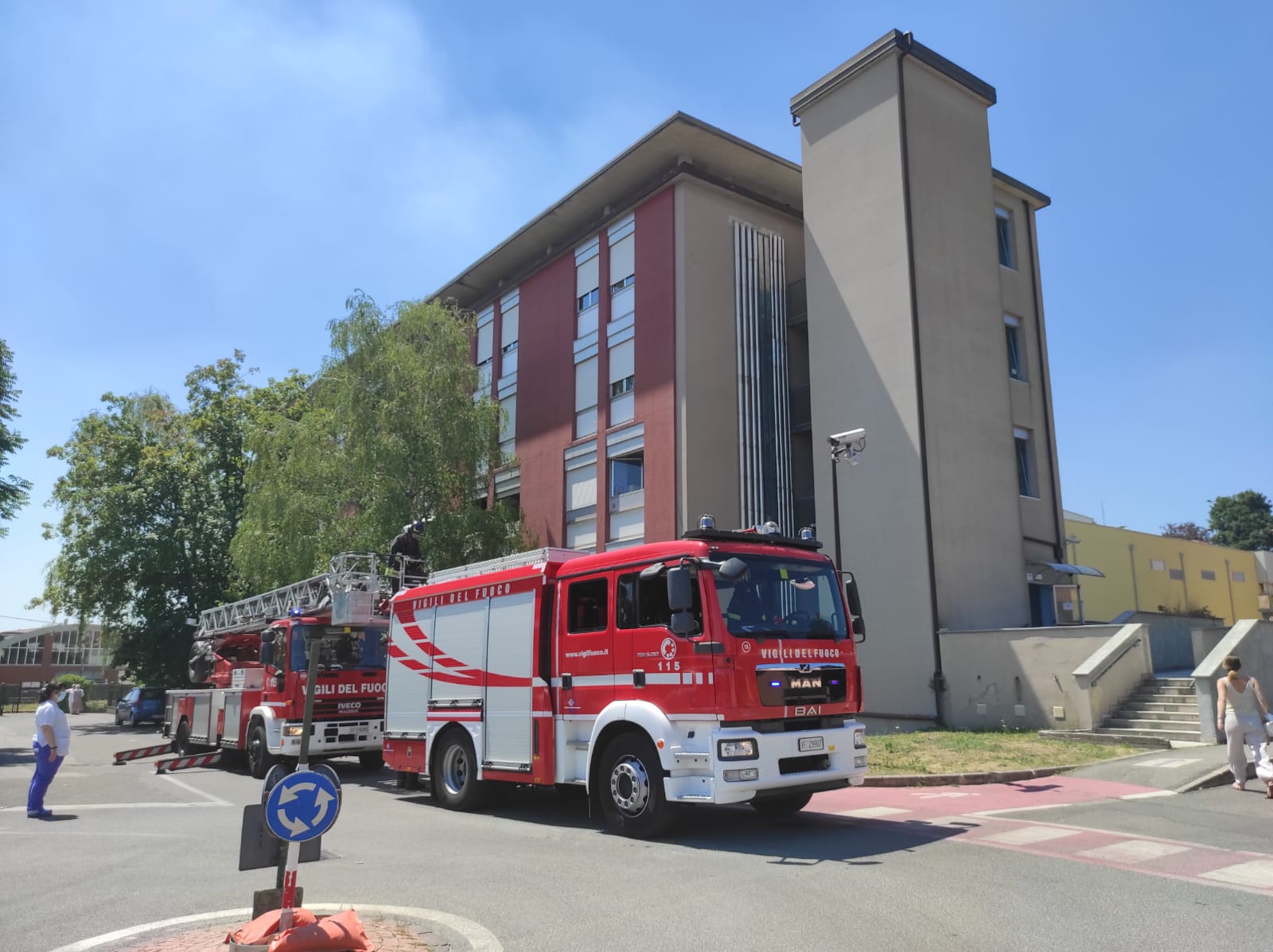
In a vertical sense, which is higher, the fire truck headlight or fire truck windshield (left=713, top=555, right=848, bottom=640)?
fire truck windshield (left=713, top=555, right=848, bottom=640)

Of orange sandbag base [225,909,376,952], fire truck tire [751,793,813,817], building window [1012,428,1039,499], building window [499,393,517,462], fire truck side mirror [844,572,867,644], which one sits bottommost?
fire truck tire [751,793,813,817]

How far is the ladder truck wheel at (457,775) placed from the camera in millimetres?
11570

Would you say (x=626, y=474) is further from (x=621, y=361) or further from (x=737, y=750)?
(x=737, y=750)

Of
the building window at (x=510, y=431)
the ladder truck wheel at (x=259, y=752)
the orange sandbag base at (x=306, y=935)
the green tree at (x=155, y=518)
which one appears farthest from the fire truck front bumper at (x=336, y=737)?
the green tree at (x=155, y=518)

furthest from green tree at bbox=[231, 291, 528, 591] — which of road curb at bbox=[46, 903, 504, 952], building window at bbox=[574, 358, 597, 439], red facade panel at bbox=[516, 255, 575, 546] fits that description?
road curb at bbox=[46, 903, 504, 952]

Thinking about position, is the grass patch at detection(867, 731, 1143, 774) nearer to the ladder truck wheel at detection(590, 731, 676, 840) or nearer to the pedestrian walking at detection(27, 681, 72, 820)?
the ladder truck wheel at detection(590, 731, 676, 840)

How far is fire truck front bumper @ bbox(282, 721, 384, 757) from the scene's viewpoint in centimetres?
1591

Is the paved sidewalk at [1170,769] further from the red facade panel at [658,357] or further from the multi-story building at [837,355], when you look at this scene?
the red facade panel at [658,357]

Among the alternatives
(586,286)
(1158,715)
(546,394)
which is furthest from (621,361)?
(1158,715)

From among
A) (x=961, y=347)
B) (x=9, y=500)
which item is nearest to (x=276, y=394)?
(x=9, y=500)

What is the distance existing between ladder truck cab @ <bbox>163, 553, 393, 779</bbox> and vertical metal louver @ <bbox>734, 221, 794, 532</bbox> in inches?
450

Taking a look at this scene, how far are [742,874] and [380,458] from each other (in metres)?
19.8

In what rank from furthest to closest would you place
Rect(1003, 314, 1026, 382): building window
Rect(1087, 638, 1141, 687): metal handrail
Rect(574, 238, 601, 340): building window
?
1. Rect(574, 238, 601, 340): building window
2. Rect(1003, 314, 1026, 382): building window
3. Rect(1087, 638, 1141, 687): metal handrail

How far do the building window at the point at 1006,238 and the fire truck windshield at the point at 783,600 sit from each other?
1990 cm
